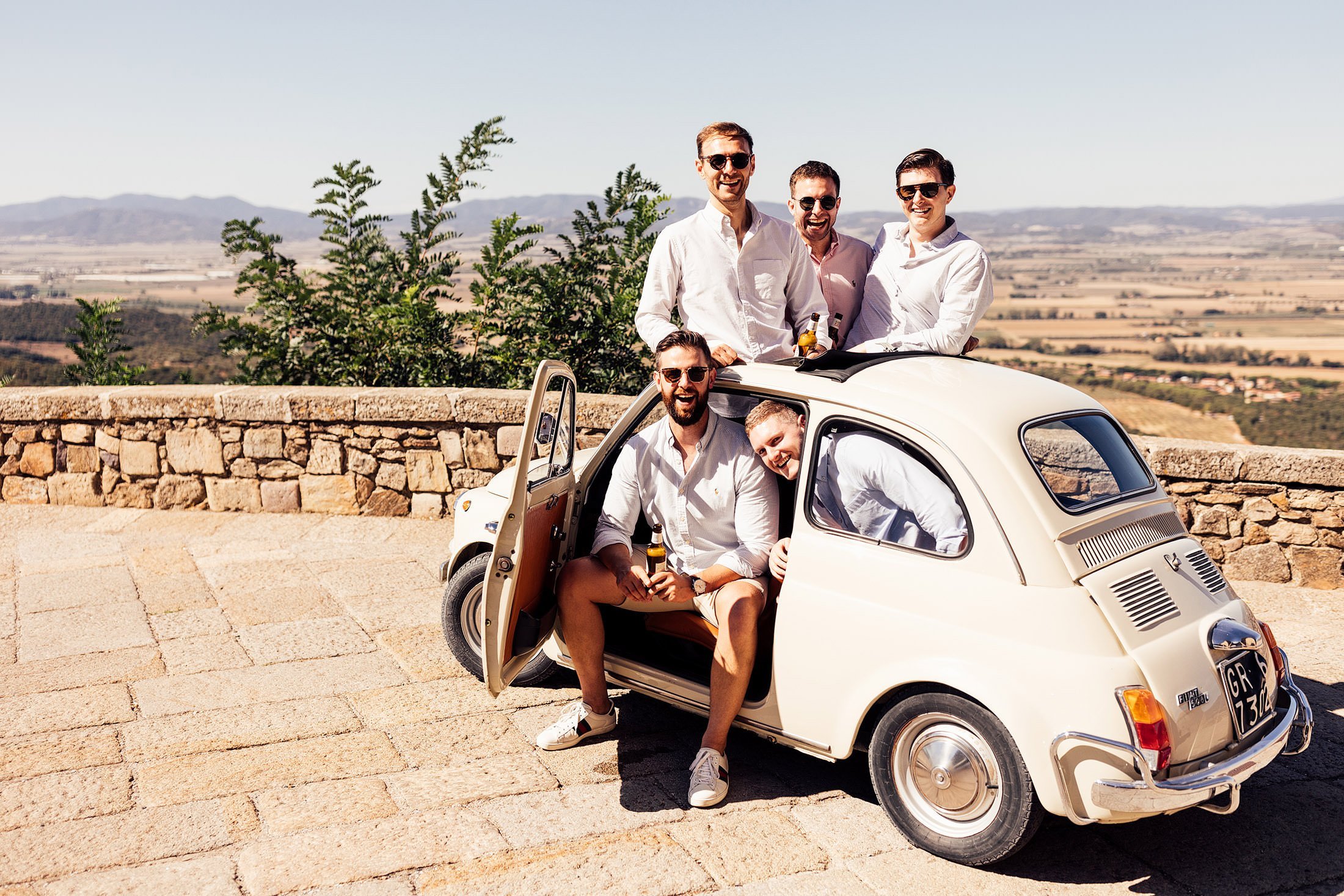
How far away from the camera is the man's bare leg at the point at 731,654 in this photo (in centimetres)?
351

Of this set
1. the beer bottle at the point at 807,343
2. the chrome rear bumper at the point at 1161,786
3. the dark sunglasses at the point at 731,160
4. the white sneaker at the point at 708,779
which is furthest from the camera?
the dark sunglasses at the point at 731,160

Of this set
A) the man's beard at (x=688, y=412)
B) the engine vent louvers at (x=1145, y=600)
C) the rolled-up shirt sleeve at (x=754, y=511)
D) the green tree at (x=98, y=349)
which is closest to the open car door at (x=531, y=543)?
the man's beard at (x=688, y=412)

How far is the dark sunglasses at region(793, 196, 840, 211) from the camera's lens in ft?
15.2

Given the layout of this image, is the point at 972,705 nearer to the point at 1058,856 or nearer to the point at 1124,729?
the point at 1124,729

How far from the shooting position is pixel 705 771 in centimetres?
358

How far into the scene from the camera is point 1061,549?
9.71 feet

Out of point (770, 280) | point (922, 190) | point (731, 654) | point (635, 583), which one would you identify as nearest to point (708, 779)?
point (731, 654)

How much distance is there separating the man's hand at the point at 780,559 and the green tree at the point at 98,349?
24.0 feet

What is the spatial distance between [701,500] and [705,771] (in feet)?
3.23

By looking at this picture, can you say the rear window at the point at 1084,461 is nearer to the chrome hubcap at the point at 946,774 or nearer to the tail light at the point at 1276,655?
the tail light at the point at 1276,655

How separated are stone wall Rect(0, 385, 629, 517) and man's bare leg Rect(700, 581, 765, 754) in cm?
342

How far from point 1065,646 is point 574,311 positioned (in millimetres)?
5697

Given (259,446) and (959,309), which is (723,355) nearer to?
(959,309)

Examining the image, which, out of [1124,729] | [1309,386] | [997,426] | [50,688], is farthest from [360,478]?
[1309,386]
